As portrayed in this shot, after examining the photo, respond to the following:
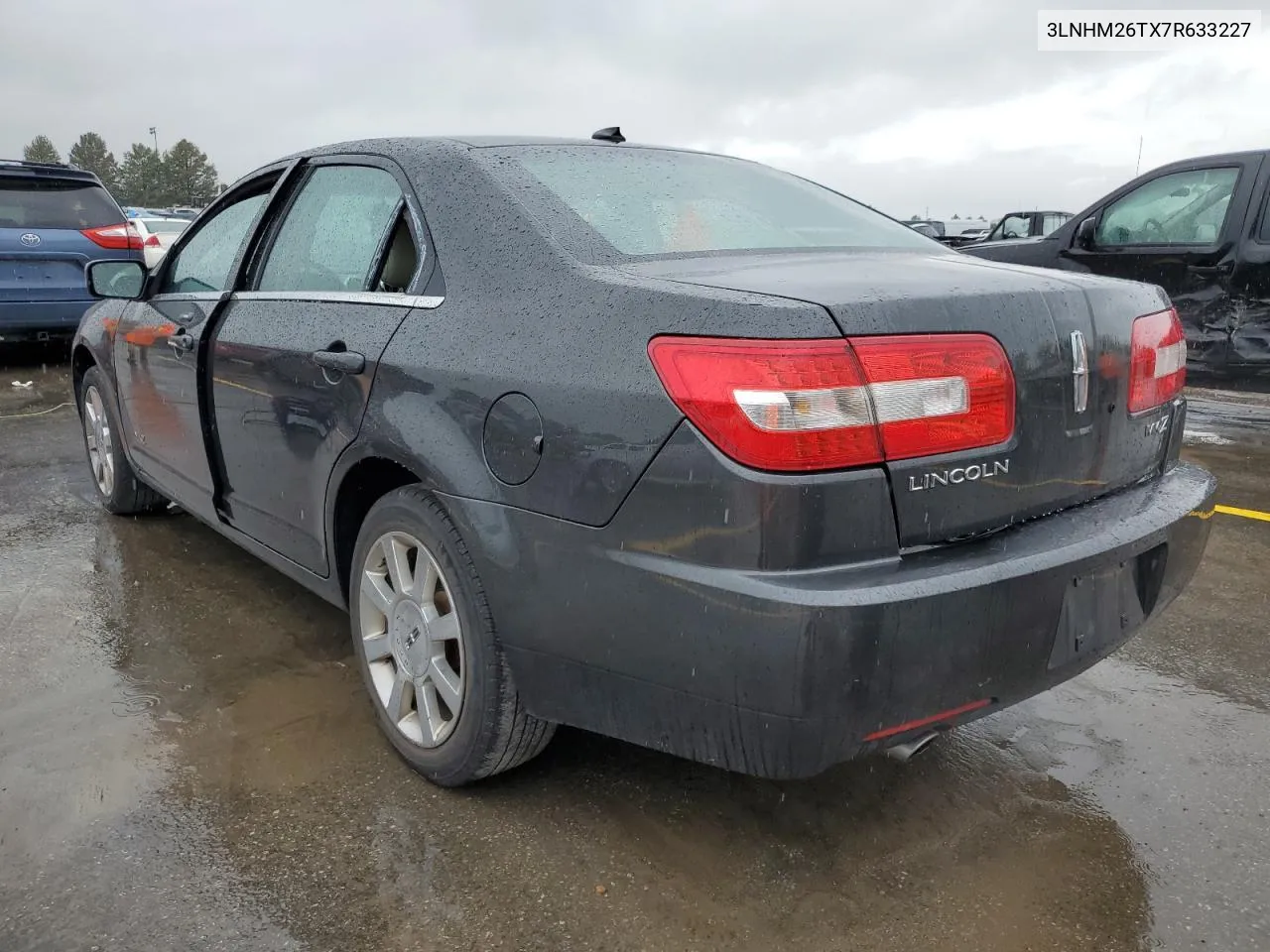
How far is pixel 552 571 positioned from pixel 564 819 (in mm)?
690

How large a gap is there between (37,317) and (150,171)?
105 metres

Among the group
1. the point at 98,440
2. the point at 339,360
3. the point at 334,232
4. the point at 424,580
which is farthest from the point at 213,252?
the point at 424,580

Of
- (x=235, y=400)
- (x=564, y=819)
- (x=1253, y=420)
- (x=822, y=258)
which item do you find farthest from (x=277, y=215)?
(x=1253, y=420)

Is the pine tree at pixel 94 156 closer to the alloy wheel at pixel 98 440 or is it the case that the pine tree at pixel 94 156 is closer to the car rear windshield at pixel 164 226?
the car rear windshield at pixel 164 226

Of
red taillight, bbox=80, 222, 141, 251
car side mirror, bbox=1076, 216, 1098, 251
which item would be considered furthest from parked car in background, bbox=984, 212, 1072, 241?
red taillight, bbox=80, 222, 141, 251

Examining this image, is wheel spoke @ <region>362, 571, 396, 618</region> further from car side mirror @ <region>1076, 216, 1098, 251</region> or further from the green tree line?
the green tree line

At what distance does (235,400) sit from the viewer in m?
3.03

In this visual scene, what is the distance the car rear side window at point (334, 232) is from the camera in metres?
2.60

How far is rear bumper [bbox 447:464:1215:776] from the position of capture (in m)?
1.67

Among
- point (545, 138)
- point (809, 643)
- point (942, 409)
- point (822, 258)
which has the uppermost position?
point (545, 138)

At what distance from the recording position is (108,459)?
14.9 feet

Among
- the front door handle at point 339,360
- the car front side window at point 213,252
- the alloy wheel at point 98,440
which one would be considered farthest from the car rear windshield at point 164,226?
the front door handle at point 339,360

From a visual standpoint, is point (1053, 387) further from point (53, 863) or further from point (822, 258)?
point (53, 863)

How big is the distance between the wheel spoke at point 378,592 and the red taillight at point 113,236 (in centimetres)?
737
